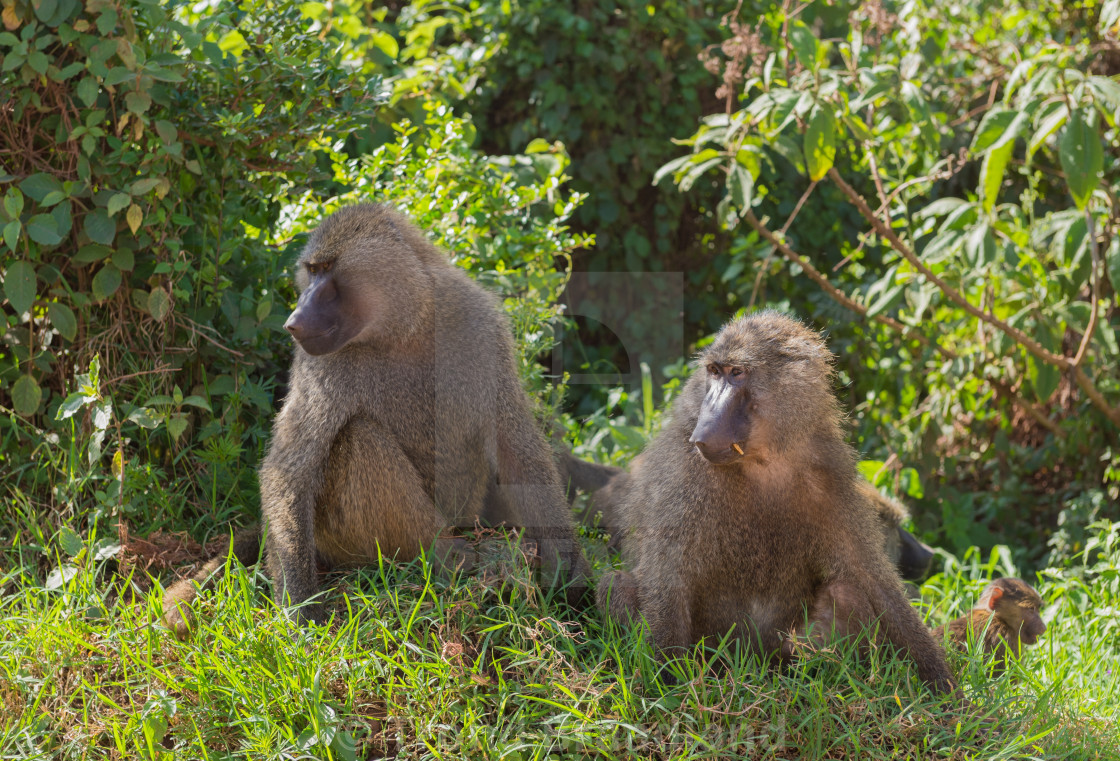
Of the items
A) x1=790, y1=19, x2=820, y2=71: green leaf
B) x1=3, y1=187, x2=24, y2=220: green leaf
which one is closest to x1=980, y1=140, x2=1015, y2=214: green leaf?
x1=790, y1=19, x2=820, y2=71: green leaf

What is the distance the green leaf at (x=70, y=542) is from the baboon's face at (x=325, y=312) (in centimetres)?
80

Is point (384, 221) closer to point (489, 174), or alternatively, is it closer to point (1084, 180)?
point (489, 174)

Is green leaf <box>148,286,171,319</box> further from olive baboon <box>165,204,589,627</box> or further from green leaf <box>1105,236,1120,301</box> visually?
green leaf <box>1105,236,1120,301</box>

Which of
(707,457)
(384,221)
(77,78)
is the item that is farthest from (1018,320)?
(77,78)

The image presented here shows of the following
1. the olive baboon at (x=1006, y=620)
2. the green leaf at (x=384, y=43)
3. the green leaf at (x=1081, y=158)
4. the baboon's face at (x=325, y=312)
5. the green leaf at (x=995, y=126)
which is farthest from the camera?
the green leaf at (x=384, y=43)

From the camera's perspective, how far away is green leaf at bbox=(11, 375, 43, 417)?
3.09 meters

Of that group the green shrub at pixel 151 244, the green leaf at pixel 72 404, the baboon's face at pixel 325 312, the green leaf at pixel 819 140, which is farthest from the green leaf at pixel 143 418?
the green leaf at pixel 819 140

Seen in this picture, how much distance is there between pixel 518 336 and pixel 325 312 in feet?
3.56

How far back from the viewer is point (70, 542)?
2.82 m

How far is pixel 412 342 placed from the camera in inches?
114

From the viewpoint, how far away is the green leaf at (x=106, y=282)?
310 cm

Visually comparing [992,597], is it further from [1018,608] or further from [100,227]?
[100,227]

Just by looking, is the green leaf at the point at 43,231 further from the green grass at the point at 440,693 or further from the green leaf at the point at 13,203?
the green grass at the point at 440,693

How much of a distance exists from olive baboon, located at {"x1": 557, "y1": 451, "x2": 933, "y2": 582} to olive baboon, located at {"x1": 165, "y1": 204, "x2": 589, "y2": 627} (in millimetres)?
399
